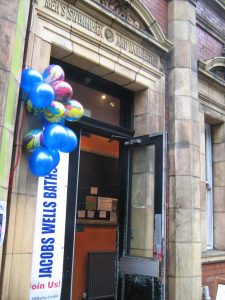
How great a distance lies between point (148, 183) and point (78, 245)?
2204 millimetres

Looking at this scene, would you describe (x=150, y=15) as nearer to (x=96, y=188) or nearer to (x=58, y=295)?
(x=96, y=188)

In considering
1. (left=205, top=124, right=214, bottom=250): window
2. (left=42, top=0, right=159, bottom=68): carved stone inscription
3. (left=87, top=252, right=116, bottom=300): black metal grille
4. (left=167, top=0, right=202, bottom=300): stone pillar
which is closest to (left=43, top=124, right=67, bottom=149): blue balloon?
(left=42, top=0, right=159, bottom=68): carved stone inscription

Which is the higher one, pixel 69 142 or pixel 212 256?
pixel 69 142

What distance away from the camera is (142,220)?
523 centimetres

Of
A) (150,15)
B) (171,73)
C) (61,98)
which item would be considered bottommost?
(61,98)

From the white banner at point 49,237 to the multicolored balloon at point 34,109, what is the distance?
30.1 inches

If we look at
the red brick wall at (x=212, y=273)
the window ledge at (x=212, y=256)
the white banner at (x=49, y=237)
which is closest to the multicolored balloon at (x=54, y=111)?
the white banner at (x=49, y=237)

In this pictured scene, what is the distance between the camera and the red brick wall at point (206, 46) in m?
6.94

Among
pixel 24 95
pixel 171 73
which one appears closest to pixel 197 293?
pixel 171 73

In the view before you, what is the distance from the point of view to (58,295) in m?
4.25

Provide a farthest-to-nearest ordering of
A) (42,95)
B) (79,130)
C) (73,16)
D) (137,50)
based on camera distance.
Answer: (137,50), (79,130), (73,16), (42,95)

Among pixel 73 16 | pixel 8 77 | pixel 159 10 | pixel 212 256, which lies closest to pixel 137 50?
pixel 159 10

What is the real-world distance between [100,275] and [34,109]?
4.08 m

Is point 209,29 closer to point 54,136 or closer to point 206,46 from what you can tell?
point 206,46
